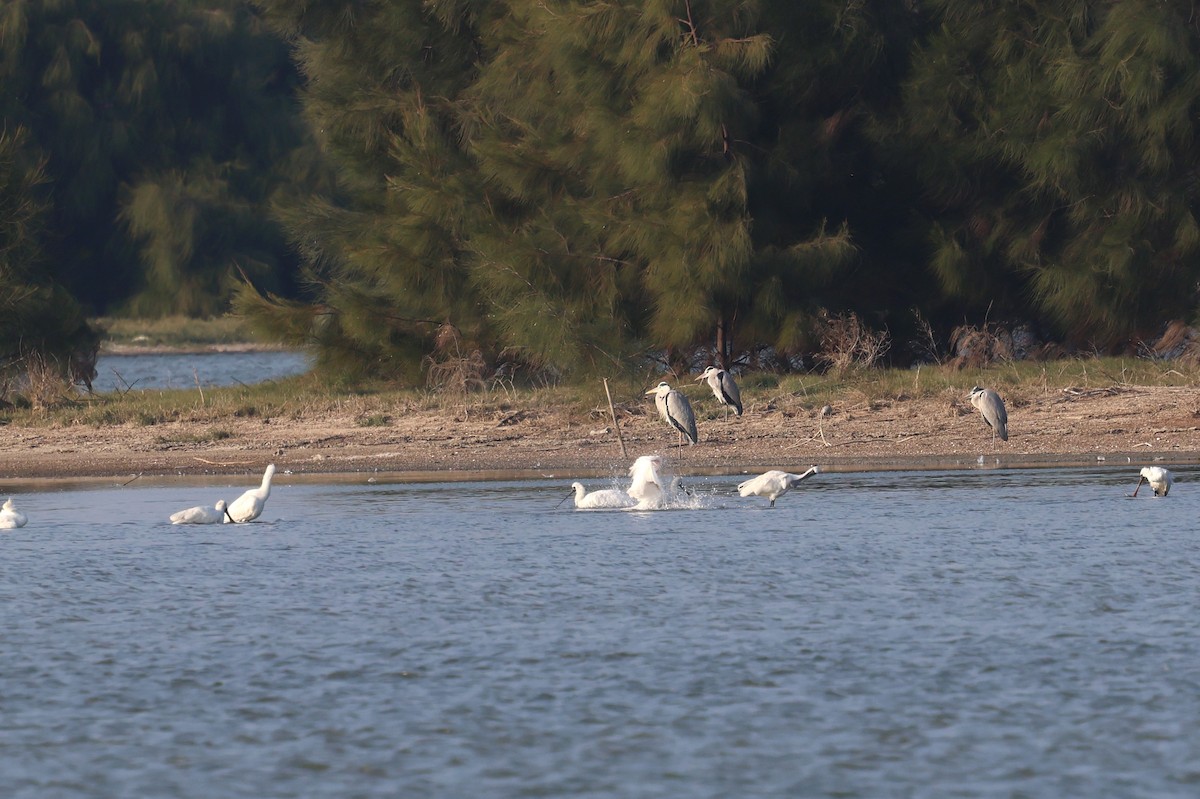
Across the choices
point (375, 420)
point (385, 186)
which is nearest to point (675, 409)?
point (375, 420)

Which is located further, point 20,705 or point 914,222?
point 914,222

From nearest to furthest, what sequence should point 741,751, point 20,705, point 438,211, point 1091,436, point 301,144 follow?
point 741,751
point 20,705
point 1091,436
point 438,211
point 301,144

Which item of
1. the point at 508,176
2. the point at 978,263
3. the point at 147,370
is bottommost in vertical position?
the point at 147,370

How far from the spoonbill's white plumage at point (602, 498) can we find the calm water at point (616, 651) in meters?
0.34

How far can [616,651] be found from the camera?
28.1 ft

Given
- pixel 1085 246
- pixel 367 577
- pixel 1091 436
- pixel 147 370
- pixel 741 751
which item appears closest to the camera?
pixel 741 751

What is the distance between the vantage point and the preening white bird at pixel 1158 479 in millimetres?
13602

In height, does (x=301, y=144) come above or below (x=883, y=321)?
above

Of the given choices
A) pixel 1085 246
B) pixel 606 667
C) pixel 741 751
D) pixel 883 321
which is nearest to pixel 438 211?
pixel 883 321

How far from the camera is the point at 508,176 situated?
23.1m

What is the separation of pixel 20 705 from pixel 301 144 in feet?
173

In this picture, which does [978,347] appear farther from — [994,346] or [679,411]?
[679,411]

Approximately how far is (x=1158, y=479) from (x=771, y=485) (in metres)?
3.03

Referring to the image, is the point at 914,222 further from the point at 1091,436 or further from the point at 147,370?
the point at 147,370
